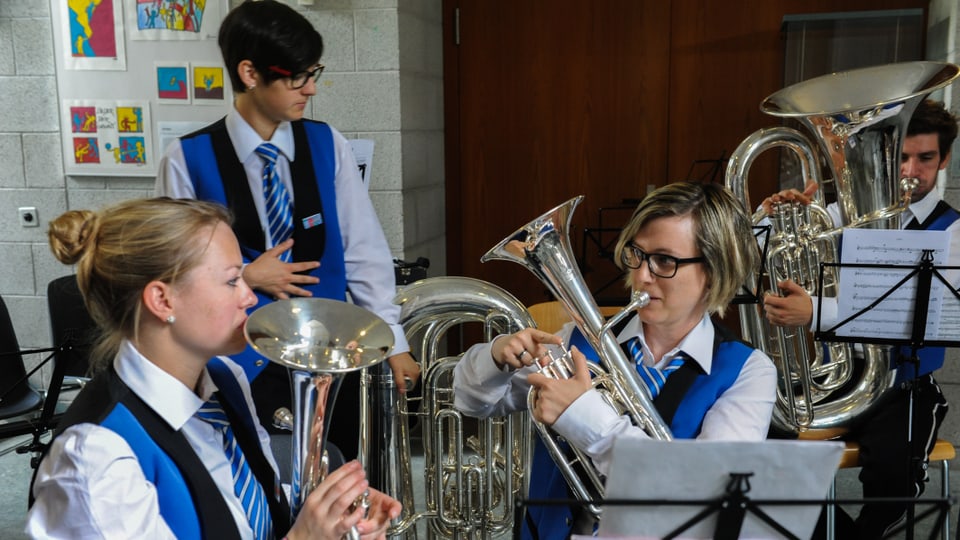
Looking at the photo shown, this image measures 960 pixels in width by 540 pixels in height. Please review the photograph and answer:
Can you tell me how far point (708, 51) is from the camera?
139 inches

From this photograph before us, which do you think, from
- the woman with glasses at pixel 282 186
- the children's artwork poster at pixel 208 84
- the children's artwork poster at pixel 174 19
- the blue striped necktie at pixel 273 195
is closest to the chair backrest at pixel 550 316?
the woman with glasses at pixel 282 186

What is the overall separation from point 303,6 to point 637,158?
151 cm

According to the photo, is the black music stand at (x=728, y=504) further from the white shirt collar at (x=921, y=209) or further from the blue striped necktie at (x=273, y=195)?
the white shirt collar at (x=921, y=209)

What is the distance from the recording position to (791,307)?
6.67 ft

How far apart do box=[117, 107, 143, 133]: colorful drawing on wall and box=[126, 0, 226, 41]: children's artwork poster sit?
278 mm

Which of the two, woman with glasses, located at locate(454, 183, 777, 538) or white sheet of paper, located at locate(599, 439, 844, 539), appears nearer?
white sheet of paper, located at locate(599, 439, 844, 539)

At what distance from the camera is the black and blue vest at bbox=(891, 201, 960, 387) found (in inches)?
83.1

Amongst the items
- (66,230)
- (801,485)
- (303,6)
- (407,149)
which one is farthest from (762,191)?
(66,230)

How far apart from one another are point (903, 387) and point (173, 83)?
2.72 metres

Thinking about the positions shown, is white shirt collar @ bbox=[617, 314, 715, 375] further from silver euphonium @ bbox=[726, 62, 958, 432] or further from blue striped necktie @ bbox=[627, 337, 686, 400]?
silver euphonium @ bbox=[726, 62, 958, 432]

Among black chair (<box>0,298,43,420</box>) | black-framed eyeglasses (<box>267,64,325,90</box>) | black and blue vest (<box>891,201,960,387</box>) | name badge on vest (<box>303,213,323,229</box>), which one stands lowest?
black chair (<box>0,298,43,420</box>)

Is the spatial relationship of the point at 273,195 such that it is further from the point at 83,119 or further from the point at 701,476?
the point at 83,119

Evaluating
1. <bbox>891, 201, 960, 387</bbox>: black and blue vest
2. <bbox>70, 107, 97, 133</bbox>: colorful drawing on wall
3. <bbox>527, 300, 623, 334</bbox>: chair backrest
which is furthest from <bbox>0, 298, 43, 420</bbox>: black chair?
<bbox>891, 201, 960, 387</bbox>: black and blue vest

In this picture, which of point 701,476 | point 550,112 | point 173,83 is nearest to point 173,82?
point 173,83
